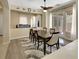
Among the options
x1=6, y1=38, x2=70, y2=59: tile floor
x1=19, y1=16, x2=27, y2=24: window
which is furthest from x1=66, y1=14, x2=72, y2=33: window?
x1=19, y1=16, x2=27, y2=24: window

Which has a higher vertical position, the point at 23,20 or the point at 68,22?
the point at 23,20

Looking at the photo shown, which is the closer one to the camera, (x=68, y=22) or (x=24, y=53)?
(x=24, y=53)

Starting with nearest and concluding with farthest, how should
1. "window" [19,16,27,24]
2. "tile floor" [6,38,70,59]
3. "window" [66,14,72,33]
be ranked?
"tile floor" [6,38,70,59]
"window" [66,14,72,33]
"window" [19,16,27,24]

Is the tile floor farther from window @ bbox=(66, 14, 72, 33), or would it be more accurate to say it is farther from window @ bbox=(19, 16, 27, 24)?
window @ bbox=(19, 16, 27, 24)

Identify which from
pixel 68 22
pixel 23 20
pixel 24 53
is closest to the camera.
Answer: pixel 24 53

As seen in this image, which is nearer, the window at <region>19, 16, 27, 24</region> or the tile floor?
the tile floor

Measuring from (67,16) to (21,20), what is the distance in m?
5.04

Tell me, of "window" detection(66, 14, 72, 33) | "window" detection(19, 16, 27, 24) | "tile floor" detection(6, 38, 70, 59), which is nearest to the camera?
"tile floor" detection(6, 38, 70, 59)

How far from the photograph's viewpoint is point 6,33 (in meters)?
7.10

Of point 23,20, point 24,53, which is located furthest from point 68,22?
point 23,20

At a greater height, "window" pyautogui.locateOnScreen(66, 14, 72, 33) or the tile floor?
"window" pyautogui.locateOnScreen(66, 14, 72, 33)

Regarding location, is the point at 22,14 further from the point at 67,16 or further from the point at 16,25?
the point at 67,16

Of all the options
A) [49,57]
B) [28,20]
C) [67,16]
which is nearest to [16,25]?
[28,20]

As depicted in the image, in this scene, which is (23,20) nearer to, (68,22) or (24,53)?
(68,22)
